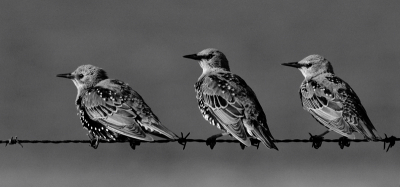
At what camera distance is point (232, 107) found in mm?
11016

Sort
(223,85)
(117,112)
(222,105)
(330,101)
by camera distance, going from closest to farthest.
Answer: (222,105) → (117,112) → (223,85) → (330,101)

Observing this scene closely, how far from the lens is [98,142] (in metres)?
11.0

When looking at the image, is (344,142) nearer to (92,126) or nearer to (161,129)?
(161,129)

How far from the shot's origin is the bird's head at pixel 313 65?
43.7 ft

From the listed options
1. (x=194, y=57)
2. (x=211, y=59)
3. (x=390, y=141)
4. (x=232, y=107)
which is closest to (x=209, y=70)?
(x=211, y=59)

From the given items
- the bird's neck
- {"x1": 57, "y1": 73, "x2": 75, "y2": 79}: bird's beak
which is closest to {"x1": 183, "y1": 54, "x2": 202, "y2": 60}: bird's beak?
the bird's neck

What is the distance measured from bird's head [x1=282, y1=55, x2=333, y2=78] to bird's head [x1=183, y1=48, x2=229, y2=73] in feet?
4.04

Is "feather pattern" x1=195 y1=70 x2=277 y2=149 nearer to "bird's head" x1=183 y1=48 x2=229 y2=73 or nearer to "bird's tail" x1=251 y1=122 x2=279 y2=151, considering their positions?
"bird's tail" x1=251 y1=122 x2=279 y2=151

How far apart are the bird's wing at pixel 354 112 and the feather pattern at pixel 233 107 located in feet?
4.52

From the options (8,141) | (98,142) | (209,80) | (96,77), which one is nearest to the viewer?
(8,141)

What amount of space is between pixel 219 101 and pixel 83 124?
2444 millimetres

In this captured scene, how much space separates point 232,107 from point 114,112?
1907 millimetres

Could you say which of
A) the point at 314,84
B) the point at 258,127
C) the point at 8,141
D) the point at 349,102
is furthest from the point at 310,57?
the point at 8,141

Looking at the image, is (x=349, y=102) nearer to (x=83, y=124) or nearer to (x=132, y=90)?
(x=132, y=90)
